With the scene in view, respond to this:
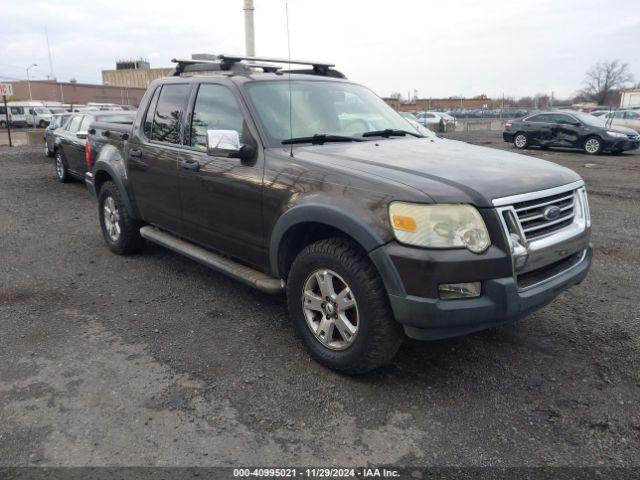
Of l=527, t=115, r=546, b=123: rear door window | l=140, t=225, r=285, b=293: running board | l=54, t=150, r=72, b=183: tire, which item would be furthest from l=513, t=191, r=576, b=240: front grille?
→ l=527, t=115, r=546, b=123: rear door window

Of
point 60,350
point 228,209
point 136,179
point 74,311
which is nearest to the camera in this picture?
point 60,350

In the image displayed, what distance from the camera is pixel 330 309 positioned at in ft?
10.8

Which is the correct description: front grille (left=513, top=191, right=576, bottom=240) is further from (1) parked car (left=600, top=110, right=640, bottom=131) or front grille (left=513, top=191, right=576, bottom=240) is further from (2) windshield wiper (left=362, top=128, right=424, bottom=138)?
(1) parked car (left=600, top=110, right=640, bottom=131)

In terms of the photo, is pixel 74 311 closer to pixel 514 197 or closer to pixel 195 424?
pixel 195 424

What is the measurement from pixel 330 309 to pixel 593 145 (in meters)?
17.6

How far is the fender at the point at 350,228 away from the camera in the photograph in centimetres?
286

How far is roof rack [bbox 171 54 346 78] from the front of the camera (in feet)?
14.5

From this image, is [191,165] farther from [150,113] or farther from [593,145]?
[593,145]

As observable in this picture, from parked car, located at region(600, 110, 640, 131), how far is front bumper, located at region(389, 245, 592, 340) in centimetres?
2639

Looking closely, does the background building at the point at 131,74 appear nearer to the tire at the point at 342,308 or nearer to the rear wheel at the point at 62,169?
the rear wheel at the point at 62,169

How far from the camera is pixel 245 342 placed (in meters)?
3.82

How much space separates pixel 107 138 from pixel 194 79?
1810 millimetres

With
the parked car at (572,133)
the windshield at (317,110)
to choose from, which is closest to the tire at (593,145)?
the parked car at (572,133)

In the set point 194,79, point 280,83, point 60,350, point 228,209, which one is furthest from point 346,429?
point 194,79
